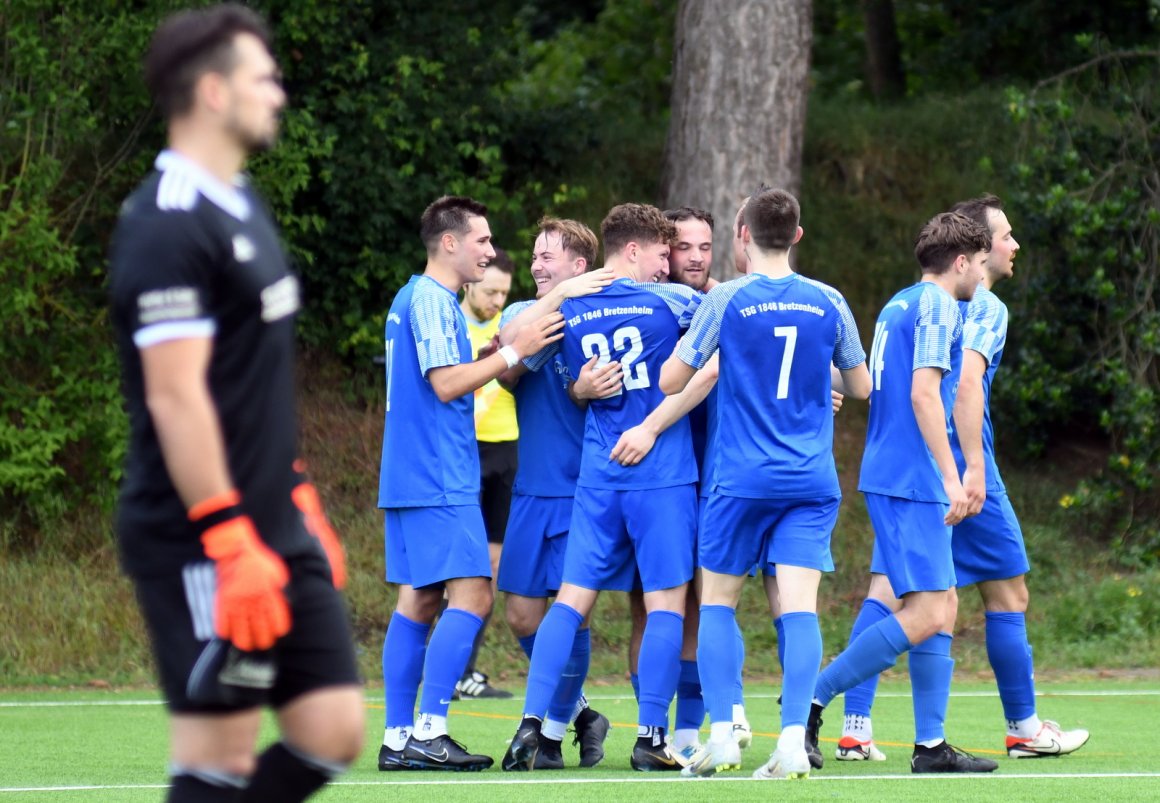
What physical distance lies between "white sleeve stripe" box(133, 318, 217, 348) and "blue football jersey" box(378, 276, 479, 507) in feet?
11.9

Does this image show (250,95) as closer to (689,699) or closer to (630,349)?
(630,349)

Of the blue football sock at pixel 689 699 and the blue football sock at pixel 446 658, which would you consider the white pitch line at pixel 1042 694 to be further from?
the blue football sock at pixel 446 658

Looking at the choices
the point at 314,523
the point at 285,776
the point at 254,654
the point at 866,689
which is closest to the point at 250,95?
the point at 314,523

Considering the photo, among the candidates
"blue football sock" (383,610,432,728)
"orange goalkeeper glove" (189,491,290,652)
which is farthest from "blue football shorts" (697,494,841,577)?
"orange goalkeeper glove" (189,491,290,652)

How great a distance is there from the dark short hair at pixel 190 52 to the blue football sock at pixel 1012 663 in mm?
4819

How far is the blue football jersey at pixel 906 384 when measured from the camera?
666 cm

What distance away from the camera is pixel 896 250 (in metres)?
16.5

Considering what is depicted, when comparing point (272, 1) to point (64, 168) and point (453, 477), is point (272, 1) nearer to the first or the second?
point (64, 168)

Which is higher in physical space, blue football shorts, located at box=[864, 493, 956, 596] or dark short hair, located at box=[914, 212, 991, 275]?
dark short hair, located at box=[914, 212, 991, 275]

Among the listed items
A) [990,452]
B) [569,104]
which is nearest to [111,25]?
[569,104]

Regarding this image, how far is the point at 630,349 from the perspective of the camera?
6852 mm

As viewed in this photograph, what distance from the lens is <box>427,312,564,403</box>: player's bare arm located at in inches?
262

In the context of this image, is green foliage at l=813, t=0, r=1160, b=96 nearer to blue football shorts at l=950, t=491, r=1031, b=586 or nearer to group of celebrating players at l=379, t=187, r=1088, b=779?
blue football shorts at l=950, t=491, r=1031, b=586

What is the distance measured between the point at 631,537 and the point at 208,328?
12.7 ft
